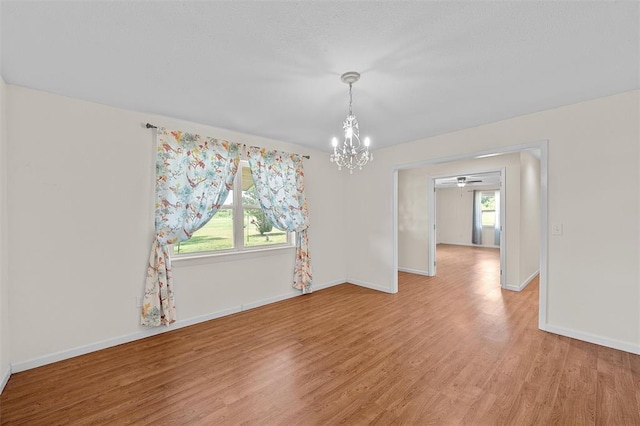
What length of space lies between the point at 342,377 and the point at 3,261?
2.89 metres

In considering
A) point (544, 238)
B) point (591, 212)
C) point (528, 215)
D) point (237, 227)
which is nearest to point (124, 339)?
point (237, 227)

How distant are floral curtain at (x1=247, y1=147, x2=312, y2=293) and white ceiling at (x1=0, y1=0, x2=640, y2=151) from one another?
99cm

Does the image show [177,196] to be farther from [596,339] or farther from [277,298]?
[596,339]

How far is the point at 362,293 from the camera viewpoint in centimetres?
439

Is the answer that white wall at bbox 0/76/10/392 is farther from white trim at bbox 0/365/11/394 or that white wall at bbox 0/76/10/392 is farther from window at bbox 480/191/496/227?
window at bbox 480/191/496/227

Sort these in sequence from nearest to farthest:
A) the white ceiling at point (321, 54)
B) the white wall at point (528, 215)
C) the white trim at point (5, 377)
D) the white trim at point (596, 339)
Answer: the white ceiling at point (321, 54)
the white trim at point (5, 377)
the white trim at point (596, 339)
the white wall at point (528, 215)

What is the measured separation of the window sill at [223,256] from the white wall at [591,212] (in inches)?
127

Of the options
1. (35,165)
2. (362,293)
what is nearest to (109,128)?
(35,165)

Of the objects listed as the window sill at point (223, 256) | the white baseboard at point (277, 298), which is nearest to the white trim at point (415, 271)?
the white baseboard at point (277, 298)

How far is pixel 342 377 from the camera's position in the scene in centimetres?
214

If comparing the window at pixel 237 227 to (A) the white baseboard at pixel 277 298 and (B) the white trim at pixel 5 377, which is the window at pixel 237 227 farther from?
(B) the white trim at pixel 5 377

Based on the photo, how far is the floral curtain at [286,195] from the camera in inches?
148

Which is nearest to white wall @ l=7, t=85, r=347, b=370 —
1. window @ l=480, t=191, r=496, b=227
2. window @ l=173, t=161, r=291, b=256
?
window @ l=173, t=161, r=291, b=256

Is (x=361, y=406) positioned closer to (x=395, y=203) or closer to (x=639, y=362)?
(x=639, y=362)
